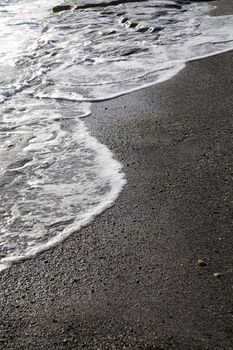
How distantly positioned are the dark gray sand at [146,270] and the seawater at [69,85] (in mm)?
201

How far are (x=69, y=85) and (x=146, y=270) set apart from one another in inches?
170

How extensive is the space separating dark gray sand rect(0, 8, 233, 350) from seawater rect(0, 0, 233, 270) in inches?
7.9

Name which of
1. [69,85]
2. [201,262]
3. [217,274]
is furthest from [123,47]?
[217,274]

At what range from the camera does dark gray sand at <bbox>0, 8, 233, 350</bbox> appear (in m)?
2.53

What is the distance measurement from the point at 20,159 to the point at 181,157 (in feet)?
4.53

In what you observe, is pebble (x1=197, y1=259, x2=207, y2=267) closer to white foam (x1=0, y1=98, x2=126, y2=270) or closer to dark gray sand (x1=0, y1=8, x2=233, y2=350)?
dark gray sand (x1=0, y1=8, x2=233, y2=350)

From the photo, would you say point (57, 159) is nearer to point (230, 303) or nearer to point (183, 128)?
point (183, 128)

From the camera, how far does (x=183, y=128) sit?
4.95 metres

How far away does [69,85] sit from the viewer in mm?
6859

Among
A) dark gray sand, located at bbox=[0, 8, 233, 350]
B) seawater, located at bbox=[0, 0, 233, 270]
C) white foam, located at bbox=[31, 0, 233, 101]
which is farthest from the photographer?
white foam, located at bbox=[31, 0, 233, 101]

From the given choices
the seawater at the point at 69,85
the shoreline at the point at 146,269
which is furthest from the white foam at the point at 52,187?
the shoreline at the point at 146,269

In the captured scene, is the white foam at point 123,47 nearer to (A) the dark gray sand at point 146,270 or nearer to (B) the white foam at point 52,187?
(B) the white foam at point 52,187

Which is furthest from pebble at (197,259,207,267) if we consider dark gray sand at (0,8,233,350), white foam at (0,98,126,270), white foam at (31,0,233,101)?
white foam at (31,0,233,101)

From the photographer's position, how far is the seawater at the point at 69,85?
3.72m
